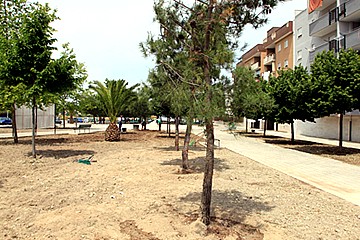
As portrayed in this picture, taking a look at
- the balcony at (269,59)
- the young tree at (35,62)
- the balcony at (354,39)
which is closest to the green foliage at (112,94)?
the young tree at (35,62)

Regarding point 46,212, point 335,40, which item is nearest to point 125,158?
point 46,212

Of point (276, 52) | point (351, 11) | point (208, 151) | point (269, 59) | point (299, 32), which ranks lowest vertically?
point (208, 151)

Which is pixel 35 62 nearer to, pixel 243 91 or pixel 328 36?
pixel 243 91

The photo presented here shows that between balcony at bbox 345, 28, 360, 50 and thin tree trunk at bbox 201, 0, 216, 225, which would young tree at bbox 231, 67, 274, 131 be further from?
balcony at bbox 345, 28, 360, 50

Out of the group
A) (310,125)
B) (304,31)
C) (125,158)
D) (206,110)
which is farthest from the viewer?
(304,31)

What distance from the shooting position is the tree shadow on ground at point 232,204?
16.9 ft

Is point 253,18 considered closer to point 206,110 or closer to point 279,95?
point 206,110

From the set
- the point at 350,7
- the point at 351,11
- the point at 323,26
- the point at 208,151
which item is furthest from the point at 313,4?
the point at 208,151

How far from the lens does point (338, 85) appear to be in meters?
14.7

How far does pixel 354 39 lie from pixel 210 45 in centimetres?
2143

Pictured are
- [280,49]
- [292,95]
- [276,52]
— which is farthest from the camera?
[276,52]

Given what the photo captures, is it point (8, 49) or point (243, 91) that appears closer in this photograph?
point (243, 91)

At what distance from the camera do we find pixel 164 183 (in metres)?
7.50

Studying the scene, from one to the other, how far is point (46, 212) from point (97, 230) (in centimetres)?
134
